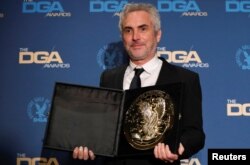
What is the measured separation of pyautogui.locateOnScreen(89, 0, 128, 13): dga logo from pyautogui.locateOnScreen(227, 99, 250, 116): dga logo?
0.74 metres

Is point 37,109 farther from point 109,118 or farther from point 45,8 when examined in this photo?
point 109,118

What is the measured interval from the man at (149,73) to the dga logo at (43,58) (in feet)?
1.91

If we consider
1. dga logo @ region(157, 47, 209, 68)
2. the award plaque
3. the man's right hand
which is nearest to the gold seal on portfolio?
the award plaque

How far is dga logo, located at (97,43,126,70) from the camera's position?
77.2 inches

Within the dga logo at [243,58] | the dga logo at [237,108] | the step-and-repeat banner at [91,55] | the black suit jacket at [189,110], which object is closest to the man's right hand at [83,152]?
the black suit jacket at [189,110]

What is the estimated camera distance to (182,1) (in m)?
1.96

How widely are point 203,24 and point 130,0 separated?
40cm

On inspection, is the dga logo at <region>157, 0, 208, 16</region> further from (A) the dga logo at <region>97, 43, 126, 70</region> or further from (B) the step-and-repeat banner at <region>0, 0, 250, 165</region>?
(A) the dga logo at <region>97, 43, 126, 70</region>

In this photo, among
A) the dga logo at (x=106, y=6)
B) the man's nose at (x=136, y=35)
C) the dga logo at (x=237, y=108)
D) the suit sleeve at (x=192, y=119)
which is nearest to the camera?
the suit sleeve at (x=192, y=119)

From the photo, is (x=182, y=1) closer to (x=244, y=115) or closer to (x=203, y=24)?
(x=203, y=24)

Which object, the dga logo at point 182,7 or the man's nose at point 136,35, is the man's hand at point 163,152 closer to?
the man's nose at point 136,35

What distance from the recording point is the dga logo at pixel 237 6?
6.37 ft

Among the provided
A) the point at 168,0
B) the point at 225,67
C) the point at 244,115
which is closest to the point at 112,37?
the point at 168,0

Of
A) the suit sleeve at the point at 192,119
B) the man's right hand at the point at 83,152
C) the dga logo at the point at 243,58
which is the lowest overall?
the man's right hand at the point at 83,152
